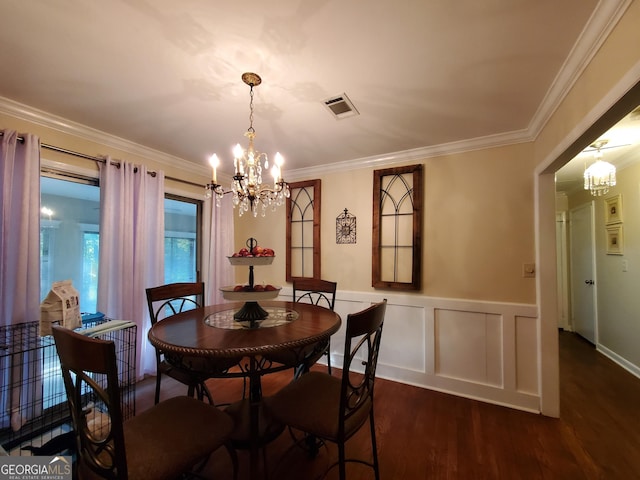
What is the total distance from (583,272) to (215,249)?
17.1 feet

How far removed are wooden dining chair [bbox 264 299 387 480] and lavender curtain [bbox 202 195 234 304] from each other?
6.82 ft

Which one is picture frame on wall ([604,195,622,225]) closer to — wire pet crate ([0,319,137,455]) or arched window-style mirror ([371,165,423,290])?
arched window-style mirror ([371,165,423,290])

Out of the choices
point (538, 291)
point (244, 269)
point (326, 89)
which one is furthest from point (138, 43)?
point (538, 291)

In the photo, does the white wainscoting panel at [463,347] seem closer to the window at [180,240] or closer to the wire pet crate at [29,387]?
the window at [180,240]

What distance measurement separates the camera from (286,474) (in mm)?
1562

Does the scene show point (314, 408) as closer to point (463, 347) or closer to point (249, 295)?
point (249, 295)

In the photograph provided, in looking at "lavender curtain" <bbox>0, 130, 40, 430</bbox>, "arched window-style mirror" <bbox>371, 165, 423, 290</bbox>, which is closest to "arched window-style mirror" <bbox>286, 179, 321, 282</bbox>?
"arched window-style mirror" <bbox>371, 165, 423, 290</bbox>

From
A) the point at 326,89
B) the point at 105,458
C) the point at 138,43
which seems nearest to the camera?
the point at 105,458

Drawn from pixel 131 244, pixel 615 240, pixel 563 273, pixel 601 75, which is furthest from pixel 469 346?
pixel 563 273

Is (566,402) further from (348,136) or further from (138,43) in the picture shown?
(138,43)

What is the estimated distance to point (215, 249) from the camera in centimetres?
333

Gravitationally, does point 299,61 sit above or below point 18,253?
above

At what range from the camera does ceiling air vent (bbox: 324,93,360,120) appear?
6.01 feet

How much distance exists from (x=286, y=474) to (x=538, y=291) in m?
2.30
